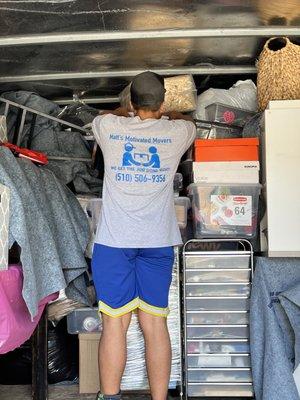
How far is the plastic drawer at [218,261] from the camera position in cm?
259

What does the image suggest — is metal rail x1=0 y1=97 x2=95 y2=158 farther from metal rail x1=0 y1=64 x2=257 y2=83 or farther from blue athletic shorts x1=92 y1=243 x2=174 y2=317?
blue athletic shorts x1=92 y1=243 x2=174 y2=317

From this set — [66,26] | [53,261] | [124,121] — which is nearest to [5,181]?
[53,261]

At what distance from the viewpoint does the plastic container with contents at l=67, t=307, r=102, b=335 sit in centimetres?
270

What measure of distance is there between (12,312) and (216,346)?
1.09 m

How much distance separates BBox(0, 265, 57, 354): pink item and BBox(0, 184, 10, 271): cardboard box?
0.16 feet

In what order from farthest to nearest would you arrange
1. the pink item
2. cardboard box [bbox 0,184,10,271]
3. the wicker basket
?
the wicker basket
cardboard box [bbox 0,184,10,271]
the pink item

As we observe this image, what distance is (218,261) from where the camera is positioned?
2.59 m

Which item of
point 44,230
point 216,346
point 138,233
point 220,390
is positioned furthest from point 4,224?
point 220,390

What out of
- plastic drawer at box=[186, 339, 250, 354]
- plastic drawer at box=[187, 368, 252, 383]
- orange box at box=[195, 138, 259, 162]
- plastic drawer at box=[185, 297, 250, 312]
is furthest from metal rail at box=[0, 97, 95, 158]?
plastic drawer at box=[187, 368, 252, 383]

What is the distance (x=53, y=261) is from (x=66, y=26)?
1086 millimetres

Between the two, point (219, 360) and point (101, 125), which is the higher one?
point (101, 125)

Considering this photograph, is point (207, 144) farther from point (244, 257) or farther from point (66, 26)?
point (66, 26)

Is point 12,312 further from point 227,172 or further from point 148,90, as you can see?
point 227,172

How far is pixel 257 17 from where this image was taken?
94.4 inches
